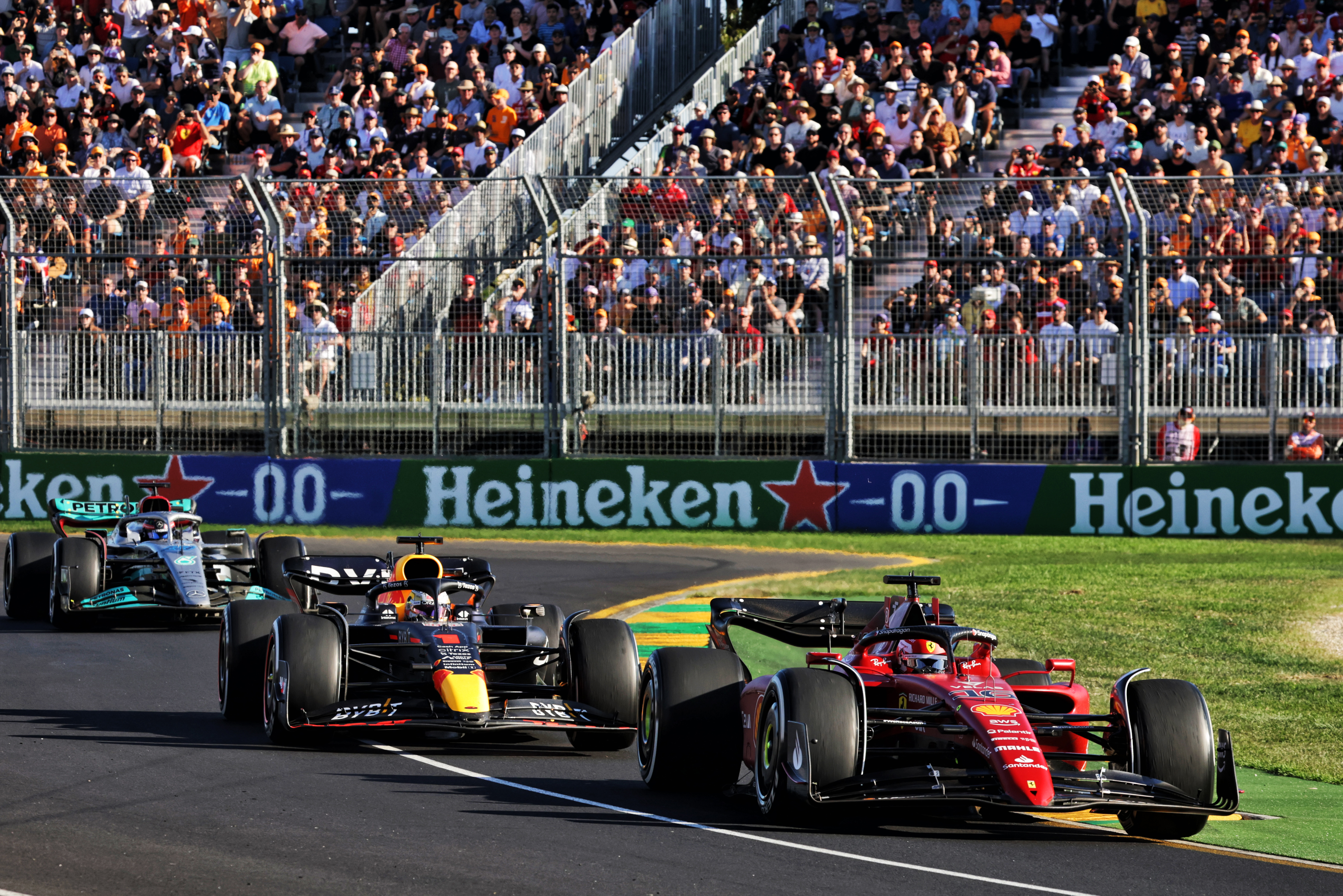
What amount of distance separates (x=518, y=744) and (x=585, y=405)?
36.2ft

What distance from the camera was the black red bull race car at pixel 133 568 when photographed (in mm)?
13281

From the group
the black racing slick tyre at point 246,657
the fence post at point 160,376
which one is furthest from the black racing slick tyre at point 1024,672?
the fence post at point 160,376

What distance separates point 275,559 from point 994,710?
762cm

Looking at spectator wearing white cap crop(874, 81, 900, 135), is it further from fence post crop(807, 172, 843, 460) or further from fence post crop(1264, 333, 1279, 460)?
fence post crop(1264, 333, 1279, 460)

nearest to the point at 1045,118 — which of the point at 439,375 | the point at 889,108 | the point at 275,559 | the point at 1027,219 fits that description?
the point at 889,108

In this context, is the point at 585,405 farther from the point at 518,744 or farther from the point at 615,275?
the point at 518,744

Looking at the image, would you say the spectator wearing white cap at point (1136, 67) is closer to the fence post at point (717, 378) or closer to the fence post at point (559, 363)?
the fence post at point (717, 378)

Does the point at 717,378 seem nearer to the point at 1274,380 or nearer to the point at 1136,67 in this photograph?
the point at 1274,380

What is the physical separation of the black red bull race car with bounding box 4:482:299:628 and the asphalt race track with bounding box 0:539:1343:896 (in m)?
3.24

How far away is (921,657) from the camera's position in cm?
795

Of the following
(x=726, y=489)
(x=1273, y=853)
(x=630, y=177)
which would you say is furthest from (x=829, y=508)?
(x=1273, y=853)

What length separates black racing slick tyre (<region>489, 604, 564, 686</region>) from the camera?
9938mm

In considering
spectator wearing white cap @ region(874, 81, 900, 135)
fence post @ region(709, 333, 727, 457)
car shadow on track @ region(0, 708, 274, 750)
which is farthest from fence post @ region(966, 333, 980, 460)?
car shadow on track @ region(0, 708, 274, 750)

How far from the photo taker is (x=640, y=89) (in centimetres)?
2761
